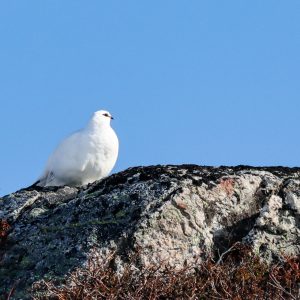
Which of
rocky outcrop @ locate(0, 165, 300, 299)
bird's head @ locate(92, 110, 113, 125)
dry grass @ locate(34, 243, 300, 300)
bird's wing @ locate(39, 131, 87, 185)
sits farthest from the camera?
bird's head @ locate(92, 110, 113, 125)

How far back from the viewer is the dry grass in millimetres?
5543

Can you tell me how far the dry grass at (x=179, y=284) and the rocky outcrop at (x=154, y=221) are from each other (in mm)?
401

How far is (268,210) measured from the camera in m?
7.59

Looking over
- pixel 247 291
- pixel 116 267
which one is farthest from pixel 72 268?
pixel 247 291

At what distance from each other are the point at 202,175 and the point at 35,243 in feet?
5.37

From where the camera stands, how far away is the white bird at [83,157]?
1026 centimetres

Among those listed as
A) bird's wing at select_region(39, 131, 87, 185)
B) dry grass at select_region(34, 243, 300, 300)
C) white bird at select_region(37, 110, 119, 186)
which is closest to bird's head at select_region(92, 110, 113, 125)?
white bird at select_region(37, 110, 119, 186)

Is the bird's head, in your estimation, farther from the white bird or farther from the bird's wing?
the bird's wing

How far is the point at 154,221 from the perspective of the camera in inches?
281

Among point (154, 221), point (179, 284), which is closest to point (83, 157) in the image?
point (154, 221)

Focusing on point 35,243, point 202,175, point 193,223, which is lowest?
point 35,243

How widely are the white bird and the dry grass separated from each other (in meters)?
3.62

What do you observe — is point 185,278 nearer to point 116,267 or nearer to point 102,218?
point 116,267

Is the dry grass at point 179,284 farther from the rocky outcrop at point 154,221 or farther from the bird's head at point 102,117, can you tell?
the bird's head at point 102,117
